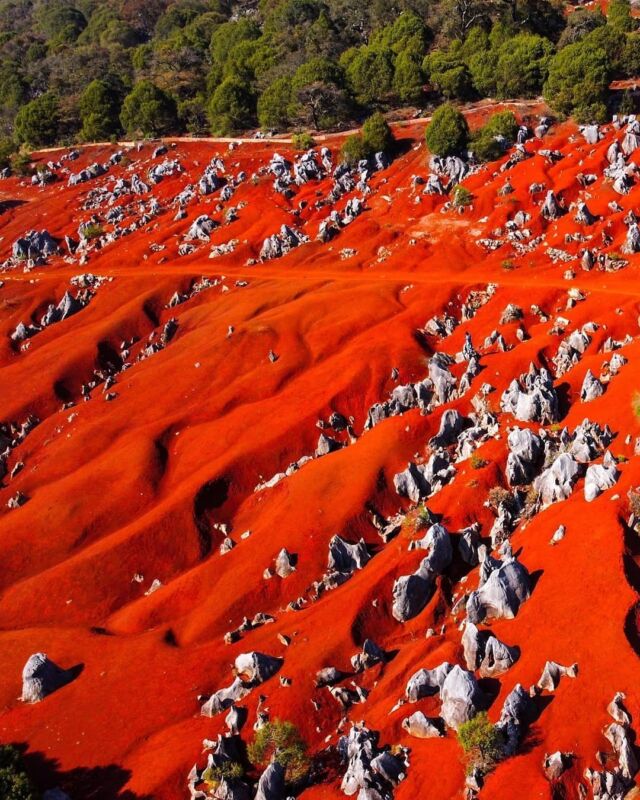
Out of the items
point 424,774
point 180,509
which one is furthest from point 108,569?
point 424,774

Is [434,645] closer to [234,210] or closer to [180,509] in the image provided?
[180,509]

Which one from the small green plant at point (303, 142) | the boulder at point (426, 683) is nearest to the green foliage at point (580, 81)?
the small green plant at point (303, 142)

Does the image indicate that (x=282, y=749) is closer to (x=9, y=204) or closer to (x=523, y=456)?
(x=523, y=456)

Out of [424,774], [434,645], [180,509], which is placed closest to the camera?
[424,774]

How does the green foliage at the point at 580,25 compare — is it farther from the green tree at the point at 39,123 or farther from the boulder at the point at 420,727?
the boulder at the point at 420,727

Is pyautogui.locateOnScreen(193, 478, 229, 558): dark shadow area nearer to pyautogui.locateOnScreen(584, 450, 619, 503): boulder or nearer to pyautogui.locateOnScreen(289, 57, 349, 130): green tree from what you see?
pyautogui.locateOnScreen(584, 450, 619, 503): boulder

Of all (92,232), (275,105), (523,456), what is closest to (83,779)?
(523,456)

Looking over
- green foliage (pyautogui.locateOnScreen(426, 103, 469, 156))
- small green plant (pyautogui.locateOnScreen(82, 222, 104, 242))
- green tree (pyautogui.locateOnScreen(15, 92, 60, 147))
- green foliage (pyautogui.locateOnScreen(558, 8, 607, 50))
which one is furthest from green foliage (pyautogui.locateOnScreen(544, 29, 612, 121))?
green tree (pyautogui.locateOnScreen(15, 92, 60, 147))
